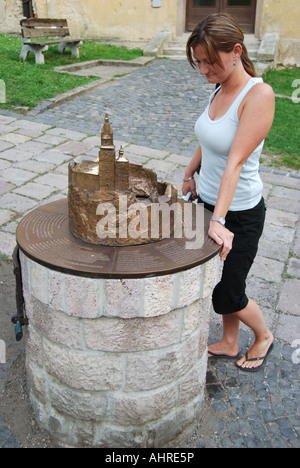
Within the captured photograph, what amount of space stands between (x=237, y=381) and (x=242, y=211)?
1.14 metres

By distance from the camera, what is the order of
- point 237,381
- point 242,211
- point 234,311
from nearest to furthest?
point 242,211, point 234,311, point 237,381

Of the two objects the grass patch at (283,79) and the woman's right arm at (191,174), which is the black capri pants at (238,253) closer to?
the woman's right arm at (191,174)

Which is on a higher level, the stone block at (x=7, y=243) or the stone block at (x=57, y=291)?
the stone block at (x=57, y=291)

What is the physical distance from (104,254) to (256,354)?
1.50m

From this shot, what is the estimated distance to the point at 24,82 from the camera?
896 centimetres

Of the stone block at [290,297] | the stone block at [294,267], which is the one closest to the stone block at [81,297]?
the stone block at [290,297]

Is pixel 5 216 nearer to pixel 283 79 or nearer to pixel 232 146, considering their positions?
pixel 232 146

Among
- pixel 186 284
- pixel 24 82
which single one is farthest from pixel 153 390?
pixel 24 82

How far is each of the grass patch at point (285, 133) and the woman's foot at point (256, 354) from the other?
3.95 meters

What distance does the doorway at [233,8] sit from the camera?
13258 millimetres

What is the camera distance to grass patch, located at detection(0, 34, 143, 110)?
8383 mm

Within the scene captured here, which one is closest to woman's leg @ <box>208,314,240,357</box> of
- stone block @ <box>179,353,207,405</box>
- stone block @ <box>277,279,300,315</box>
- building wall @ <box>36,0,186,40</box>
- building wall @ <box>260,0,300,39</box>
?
stone block @ <box>179,353,207,405</box>

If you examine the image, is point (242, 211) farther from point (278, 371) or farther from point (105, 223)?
point (278, 371)

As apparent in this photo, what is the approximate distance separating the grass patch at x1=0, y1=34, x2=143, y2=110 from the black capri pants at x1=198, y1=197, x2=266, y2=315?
6176 mm
